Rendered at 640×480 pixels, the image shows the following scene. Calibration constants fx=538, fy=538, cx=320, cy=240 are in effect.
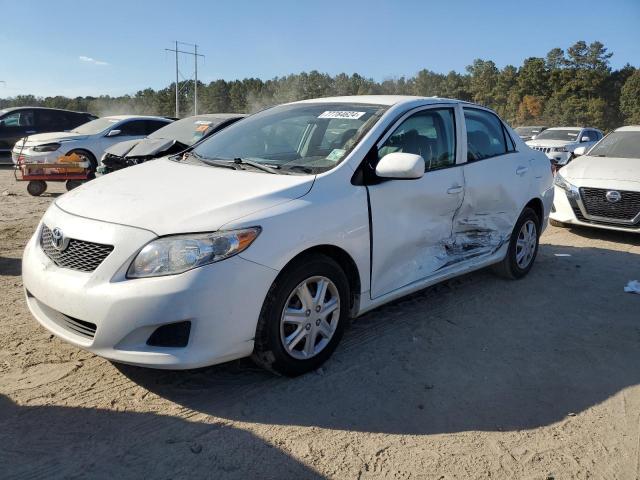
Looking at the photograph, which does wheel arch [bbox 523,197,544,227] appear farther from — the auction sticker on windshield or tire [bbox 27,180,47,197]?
tire [bbox 27,180,47,197]

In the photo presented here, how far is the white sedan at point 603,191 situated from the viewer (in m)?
6.88

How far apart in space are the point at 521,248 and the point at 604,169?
9.88 ft

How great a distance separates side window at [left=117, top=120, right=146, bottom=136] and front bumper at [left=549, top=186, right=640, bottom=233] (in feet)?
29.2

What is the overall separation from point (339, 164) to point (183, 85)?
2569 inches

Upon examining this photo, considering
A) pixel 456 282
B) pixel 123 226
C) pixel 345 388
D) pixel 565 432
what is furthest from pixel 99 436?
pixel 456 282

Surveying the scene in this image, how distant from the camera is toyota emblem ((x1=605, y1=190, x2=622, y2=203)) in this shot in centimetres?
691

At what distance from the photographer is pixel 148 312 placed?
2.63 m

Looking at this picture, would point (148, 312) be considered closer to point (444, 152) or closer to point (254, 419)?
point (254, 419)

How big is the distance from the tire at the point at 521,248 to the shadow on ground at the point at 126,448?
3401 millimetres

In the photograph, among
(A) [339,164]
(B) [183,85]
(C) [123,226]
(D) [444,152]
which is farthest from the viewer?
(B) [183,85]

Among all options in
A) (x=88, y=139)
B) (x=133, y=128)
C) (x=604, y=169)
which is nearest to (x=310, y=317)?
(x=604, y=169)

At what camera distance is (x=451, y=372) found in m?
3.41

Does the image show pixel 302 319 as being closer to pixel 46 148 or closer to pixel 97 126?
pixel 46 148

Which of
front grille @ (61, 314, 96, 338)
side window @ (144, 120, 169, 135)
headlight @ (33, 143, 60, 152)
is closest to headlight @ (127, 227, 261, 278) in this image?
front grille @ (61, 314, 96, 338)
